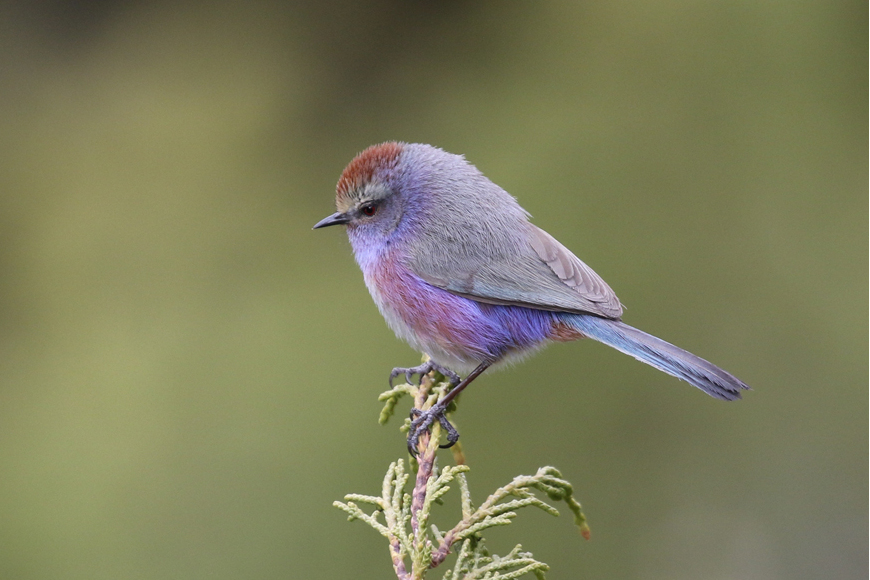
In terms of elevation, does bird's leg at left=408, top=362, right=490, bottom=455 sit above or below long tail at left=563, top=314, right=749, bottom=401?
below

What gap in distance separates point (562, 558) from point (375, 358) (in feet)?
3.80

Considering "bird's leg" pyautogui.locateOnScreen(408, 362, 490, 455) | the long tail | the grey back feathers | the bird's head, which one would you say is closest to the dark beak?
the bird's head

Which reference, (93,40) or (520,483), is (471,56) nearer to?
(93,40)

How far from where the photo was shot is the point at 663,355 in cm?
204

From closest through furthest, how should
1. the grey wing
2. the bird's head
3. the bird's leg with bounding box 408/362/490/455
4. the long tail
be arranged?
the long tail
the bird's leg with bounding box 408/362/490/455
the grey wing
the bird's head

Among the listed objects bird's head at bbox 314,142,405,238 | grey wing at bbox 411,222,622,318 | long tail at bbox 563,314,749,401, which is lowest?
long tail at bbox 563,314,749,401

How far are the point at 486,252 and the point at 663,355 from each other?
2.06 feet

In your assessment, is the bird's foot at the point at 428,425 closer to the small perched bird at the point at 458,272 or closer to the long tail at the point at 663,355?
the small perched bird at the point at 458,272

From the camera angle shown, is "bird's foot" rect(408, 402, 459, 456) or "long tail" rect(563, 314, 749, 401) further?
"bird's foot" rect(408, 402, 459, 456)

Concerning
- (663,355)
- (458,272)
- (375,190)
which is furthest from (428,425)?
(375,190)

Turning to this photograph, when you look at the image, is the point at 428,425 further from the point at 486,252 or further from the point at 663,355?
the point at 663,355

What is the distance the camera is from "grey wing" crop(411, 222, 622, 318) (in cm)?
227

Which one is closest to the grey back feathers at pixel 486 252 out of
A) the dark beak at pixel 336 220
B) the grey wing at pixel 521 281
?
the grey wing at pixel 521 281

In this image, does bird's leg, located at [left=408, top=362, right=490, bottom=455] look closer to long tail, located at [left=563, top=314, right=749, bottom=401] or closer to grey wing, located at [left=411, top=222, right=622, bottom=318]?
grey wing, located at [left=411, top=222, right=622, bottom=318]
